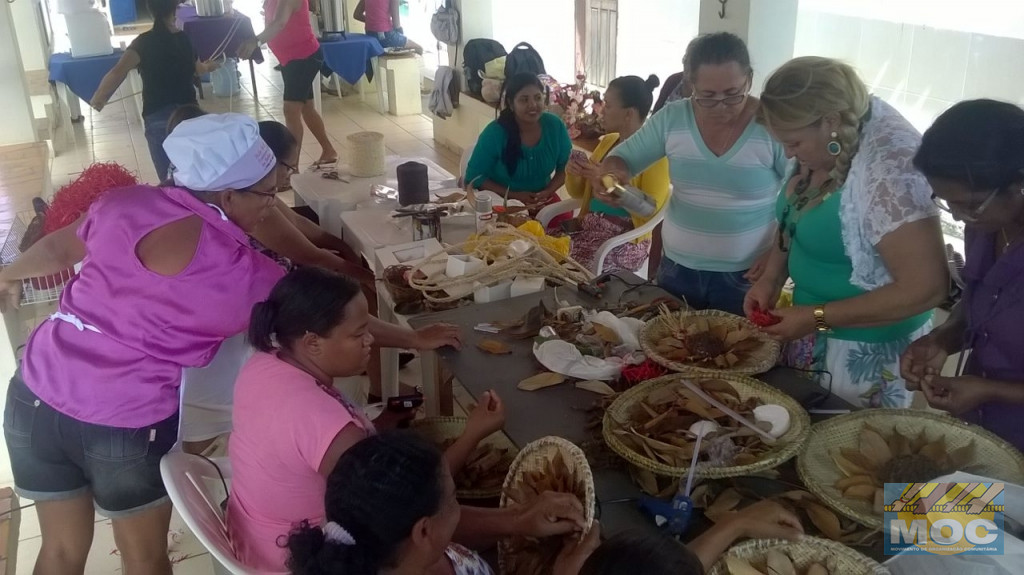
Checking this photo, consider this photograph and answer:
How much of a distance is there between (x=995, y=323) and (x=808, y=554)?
2.22 feet

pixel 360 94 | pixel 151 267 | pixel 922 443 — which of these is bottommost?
pixel 360 94

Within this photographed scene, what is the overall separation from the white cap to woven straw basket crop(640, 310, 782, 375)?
96 centimetres

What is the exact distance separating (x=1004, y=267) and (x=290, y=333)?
134 centimetres

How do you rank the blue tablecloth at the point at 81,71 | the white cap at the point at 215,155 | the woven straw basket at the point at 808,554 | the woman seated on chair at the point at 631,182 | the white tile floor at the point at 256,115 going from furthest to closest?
1. the white tile floor at the point at 256,115
2. the blue tablecloth at the point at 81,71
3. the woman seated on chair at the point at 631,182
4. the white cap at the point at 215,155
5. the woven straw basket at the point at 808,554

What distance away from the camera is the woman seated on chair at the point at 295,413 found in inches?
58.9

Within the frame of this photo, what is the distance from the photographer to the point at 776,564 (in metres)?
1.15

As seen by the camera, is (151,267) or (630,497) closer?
(630,497)

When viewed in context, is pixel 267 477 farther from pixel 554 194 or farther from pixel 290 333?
pixel 554 194

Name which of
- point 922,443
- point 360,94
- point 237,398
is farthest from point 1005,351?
point 360,94

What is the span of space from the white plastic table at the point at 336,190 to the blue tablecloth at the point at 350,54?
3.99 m

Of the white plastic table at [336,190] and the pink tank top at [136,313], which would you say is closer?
the pink tank top at [136,313]

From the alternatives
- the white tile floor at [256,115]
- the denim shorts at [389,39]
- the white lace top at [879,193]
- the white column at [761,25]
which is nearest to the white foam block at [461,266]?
the white lace top at [879,193]

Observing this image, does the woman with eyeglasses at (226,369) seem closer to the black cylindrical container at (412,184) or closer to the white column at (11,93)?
the black cylindrical container at (412,184)

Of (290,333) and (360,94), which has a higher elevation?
(290,333)
